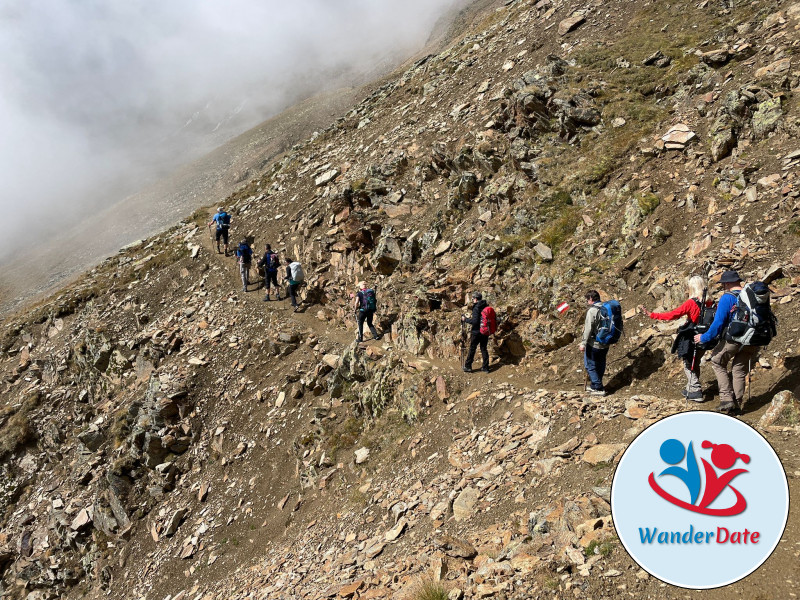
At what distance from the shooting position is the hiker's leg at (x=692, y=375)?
28.3 ft

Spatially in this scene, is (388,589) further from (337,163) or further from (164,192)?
(164,192)

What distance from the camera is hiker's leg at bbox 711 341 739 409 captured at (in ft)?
25.5

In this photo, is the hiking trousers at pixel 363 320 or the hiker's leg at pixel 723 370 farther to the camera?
the hiking trousers at pixel 363 320

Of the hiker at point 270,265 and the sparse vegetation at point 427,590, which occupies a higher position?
the hiker at point 270,265

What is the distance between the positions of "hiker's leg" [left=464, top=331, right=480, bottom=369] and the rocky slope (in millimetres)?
390

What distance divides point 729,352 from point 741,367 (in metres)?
0.30

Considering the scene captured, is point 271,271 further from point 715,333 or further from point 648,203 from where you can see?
point 715,333

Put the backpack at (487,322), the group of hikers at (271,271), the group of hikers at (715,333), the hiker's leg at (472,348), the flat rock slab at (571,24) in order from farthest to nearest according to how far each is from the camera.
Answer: the flat rock slab at (571,24)
the group of hikers at (271,271)
the hiker's leg at (472,348)
the backpack at (487,322)
the group of hikers at (715,333)

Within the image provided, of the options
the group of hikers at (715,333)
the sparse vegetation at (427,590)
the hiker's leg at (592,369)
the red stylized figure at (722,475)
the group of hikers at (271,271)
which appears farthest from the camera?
the group of hikers at (271,271)

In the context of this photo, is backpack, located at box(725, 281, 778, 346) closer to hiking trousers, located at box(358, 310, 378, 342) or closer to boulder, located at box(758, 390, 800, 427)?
boulder, located at box(758, 390, 800, 427)

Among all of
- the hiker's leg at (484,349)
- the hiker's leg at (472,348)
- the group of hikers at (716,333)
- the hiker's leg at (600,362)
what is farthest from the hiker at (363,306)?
the hiker's leg at (600,362)

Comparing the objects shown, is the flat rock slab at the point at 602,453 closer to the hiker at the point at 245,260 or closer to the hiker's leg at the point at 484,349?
the hiker's leg at the point at 484,349

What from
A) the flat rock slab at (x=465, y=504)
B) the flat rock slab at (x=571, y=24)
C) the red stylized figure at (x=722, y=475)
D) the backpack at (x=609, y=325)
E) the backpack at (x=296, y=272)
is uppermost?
the flat rock slab at (x=571, y=24)

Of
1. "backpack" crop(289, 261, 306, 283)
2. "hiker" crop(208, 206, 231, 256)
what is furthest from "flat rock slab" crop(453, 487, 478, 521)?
"hiker" crop(208, 206, 231, 256)
